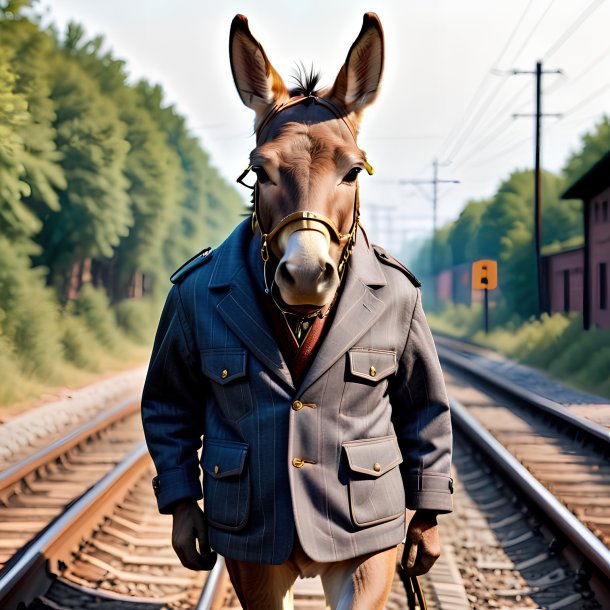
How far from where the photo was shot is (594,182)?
1198 centimetres

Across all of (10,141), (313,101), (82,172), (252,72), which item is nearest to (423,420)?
(313,101)

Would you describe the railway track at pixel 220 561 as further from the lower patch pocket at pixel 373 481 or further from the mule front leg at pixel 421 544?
the lower patch pocket at pixel 373 481

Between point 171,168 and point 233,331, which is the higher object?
point 171,168

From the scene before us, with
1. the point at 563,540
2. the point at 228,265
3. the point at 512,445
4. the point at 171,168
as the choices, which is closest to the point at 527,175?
the point at 171,168

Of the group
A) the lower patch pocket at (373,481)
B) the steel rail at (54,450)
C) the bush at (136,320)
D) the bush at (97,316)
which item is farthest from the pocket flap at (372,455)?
the bush at (136,320)

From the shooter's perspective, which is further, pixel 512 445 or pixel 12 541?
pixel 512 445

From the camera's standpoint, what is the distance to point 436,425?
278cm

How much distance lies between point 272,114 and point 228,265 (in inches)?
22.6

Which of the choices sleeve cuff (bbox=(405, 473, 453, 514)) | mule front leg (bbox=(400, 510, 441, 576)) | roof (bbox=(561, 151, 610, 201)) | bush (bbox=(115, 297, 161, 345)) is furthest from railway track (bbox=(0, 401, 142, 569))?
bush (bbox=(115, 297, 161, 345))

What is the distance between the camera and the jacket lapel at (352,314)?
8.32 feet

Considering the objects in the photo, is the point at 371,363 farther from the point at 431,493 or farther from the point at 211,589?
the point at 211,589

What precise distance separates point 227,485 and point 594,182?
1095 cm

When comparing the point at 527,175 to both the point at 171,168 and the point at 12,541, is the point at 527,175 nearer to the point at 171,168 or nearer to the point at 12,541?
the point at 171,168

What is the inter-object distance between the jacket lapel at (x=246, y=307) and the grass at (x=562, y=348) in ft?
22.0
